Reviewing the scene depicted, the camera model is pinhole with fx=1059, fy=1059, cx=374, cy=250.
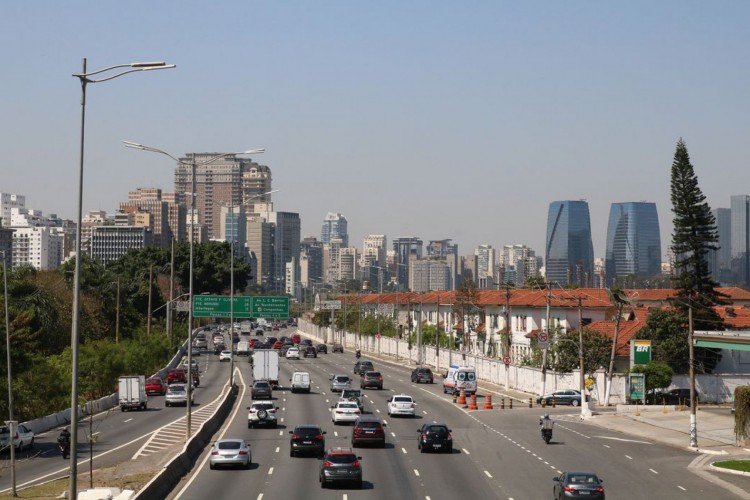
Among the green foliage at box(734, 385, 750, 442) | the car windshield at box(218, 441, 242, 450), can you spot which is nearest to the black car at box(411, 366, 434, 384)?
the green foliage at box(734, 385, 750, 442)

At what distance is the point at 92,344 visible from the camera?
7881 cm

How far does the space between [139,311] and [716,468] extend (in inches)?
3790

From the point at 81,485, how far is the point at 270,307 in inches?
2103

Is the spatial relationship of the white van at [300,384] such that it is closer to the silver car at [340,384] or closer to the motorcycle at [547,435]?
the silver car at [340,384]

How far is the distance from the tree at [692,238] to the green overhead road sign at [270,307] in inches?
1279

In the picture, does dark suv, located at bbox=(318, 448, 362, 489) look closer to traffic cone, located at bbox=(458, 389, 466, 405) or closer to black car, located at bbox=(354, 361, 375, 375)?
traffic cone, located at bbox=(458, 389, 466, 405)

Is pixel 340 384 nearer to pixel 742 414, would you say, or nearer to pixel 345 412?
pixel 345 412

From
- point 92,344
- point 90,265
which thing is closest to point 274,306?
point 92,344

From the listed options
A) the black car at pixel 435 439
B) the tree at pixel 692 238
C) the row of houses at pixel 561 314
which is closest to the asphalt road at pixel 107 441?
the black car at pixel 435 439

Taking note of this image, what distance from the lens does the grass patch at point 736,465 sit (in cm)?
4462

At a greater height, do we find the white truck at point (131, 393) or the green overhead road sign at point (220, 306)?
the green overhead road sign at point (220, 306)

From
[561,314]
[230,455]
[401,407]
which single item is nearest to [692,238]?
[561,314]

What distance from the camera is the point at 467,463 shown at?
42.8m

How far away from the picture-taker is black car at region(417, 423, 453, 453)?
46125mm
